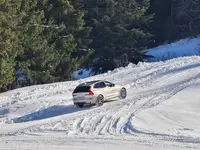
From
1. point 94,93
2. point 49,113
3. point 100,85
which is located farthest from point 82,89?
point 49,113

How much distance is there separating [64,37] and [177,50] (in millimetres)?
21868

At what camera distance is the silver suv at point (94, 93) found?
28266 mm

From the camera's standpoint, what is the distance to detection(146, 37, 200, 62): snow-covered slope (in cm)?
6049

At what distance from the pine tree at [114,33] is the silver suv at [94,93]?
74.4 ft

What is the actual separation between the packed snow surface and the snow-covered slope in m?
20.0

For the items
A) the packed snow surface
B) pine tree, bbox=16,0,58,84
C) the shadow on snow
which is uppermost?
pine tree, bbox=16,0,58,84

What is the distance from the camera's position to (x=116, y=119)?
23.5m

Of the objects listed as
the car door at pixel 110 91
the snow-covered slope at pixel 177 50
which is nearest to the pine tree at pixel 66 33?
the snow-covered slope at pixel 177 50

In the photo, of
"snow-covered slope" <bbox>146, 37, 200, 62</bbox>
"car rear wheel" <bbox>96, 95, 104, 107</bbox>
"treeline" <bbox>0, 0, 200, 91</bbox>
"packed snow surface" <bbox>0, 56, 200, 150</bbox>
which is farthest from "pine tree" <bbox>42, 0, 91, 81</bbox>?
"car rear wheel" <bbox>96, 95, 104, 107</bbox>

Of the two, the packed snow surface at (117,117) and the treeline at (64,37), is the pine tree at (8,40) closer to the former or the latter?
the treeline at (64,37)

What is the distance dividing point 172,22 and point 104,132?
50.1 m

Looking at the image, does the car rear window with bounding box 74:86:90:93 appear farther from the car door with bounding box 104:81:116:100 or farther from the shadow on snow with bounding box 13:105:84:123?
the car door with bounding box 104:81:116:100

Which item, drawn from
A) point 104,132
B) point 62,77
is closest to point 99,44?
point 62,77

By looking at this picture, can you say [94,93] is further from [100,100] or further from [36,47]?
[36,47]
